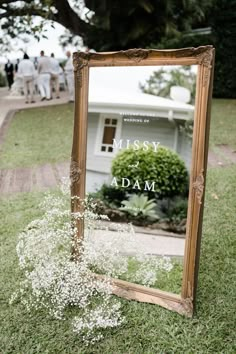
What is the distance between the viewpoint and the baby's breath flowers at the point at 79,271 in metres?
2.49

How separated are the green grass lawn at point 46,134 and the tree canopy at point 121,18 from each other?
11.9 ft

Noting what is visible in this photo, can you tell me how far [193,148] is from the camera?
2.32 metres

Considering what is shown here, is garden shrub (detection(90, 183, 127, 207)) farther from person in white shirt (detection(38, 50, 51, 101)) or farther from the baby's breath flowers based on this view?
person in white shirt (detection(38, 50, 51, 101))

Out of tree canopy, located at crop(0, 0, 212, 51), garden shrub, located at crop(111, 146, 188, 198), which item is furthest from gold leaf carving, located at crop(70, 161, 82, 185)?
tree canopy, located at crop(0, 0, 212, 51)

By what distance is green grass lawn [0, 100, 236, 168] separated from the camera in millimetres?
6016

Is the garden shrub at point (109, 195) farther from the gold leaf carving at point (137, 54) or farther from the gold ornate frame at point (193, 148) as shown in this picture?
the gold leaf carving at point (137, 54)

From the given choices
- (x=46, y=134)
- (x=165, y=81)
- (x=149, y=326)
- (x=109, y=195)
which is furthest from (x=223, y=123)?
(x=149, y=326)

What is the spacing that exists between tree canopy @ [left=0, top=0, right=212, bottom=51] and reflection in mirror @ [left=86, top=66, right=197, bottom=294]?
9.43 metres

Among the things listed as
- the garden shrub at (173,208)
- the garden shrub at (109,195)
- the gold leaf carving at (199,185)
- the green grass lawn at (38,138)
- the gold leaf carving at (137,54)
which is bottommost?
the garden shrub at (173,208)

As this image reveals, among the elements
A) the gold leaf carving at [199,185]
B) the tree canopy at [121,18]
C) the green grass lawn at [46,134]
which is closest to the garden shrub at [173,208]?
the gold leaf carving at [199,185]

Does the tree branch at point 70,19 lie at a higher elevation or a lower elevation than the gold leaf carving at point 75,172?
higher

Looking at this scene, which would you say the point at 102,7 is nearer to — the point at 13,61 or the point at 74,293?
the point at 13,61

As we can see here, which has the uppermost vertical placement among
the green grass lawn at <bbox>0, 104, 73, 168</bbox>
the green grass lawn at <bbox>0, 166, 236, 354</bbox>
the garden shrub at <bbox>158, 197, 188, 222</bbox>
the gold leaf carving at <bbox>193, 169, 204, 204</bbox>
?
the green grass lawn at <bbox>0, 104, 73, 168</bbox>

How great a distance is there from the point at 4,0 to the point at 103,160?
11.1 meters
